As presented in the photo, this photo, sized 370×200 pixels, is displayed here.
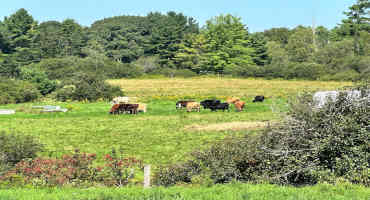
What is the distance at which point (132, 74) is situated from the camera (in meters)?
68.5

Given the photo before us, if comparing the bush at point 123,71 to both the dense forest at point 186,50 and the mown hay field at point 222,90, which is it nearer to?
the dense forest at point 186,50

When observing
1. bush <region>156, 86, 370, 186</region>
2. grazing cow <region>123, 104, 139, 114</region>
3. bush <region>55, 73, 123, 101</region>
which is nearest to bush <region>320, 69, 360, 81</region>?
bush <region>55, 73, 123, 101</region>

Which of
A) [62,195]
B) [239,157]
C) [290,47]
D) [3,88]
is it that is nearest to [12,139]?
[62,195]

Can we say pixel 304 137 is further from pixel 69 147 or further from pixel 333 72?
pixel 333 72

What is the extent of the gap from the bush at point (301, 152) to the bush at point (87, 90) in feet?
82.6

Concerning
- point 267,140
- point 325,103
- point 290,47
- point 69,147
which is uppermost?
point 290,47

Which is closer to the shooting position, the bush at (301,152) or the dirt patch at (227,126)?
the bush at (301,152)

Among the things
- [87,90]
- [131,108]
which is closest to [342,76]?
[87,90]

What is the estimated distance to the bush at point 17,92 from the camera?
110 feet

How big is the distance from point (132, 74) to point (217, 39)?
14746mm

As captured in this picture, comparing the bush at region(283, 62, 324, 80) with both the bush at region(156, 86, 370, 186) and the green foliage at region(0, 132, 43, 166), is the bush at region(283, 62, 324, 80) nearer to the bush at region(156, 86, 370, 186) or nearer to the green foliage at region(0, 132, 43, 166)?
the bush at region(156, 86, 370, 186)

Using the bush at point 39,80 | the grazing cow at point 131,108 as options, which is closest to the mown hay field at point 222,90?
the bush at point 39,80

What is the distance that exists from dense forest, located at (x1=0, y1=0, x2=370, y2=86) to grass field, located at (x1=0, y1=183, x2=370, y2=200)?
45783 mm

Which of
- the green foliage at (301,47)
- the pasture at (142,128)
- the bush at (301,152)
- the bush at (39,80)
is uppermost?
the green foliage at (301,47)
